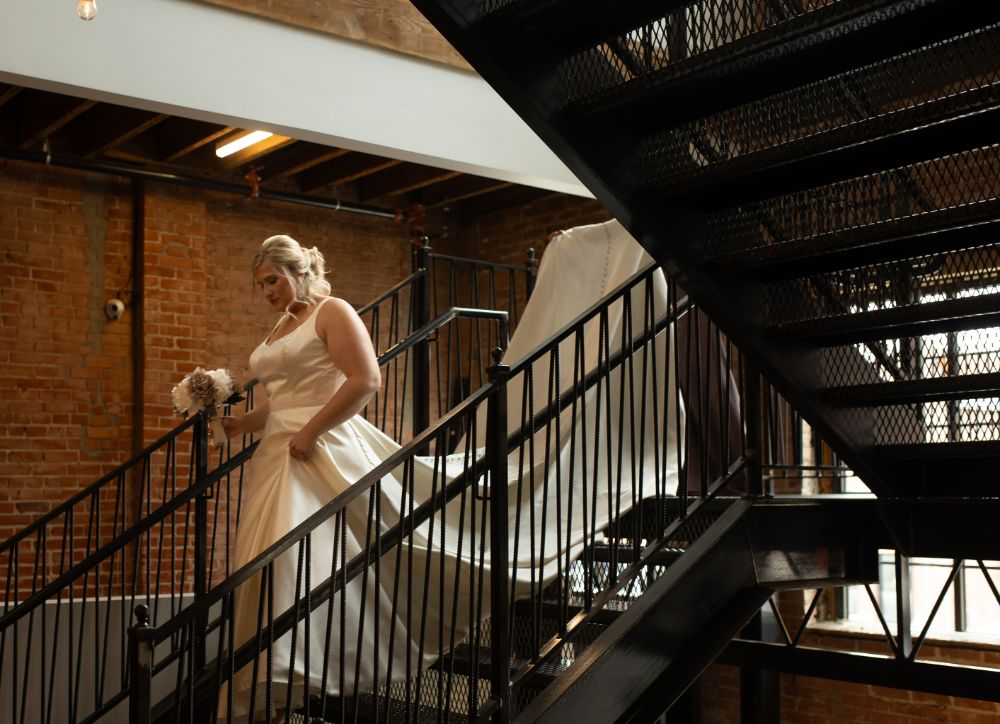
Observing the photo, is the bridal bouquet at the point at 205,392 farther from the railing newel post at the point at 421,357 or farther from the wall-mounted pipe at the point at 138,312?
the wall-mounted pipe at the point at 138,312

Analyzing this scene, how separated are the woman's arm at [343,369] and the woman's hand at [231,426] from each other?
597 millimetres

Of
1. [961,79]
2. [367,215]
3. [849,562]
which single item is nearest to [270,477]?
[849,562]

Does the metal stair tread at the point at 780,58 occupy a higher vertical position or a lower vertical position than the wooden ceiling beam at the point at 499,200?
lower

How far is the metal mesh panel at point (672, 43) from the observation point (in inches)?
96.4

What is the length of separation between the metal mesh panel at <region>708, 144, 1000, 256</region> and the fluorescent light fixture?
188 inches

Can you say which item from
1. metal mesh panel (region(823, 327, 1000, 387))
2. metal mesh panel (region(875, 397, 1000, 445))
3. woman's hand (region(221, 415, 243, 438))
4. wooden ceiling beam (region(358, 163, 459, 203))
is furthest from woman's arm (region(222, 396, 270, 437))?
wooden ceiling beam (region(358, 163, 459, 203))

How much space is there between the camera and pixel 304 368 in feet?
12.0

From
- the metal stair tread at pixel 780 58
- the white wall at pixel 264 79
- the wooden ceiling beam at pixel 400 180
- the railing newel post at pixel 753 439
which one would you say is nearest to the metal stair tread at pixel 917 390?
the railing newel post at pixel 753 439

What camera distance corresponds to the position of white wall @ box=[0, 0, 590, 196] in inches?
197

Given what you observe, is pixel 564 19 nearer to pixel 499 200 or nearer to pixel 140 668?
pixel 140 668

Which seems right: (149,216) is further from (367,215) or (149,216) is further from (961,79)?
(961,79)

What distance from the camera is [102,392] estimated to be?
752 cm

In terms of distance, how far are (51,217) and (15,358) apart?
3.19 ft

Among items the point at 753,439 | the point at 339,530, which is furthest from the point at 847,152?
the point at 339,530
